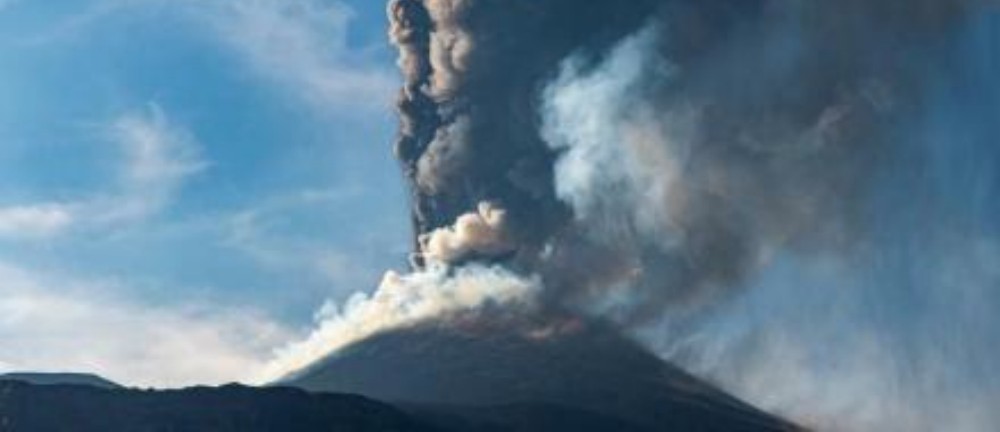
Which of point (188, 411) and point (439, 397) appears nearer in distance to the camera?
point (188, 411)

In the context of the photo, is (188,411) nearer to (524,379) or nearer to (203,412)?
(203,412)

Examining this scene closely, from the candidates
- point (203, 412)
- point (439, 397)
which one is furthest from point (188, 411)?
point (439, 397)

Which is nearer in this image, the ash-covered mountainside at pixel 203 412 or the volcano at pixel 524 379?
the ash-covered mountainside at pixel 203 412

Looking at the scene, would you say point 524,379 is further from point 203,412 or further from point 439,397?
point 203,412

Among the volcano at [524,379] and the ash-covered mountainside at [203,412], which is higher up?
the volcano at [524,379]

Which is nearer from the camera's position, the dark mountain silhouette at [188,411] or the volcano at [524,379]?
the dark mountain silhouette at [188,411]

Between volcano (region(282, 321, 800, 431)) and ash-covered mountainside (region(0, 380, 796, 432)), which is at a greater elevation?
volcano (region(282, 321, 800, 431))

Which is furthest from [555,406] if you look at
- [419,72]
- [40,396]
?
[419,72]

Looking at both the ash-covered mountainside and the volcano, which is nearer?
the ash-covered mountainside
